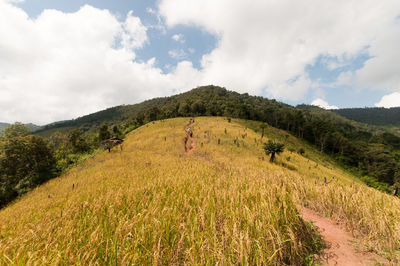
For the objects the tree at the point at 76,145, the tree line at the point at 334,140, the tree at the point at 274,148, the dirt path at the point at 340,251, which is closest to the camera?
the dirt path at the point at 340,251

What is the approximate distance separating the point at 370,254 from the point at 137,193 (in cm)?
624

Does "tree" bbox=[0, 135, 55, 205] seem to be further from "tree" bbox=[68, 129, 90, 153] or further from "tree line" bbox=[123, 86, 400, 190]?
"tree line" bbox=[123, 86, 400, 190]

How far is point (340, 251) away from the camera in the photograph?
286 centimetres

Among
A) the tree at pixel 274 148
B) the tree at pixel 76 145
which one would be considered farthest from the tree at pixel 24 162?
the tree at pixel 274 148

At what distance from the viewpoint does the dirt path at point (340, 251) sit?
8.58 ft

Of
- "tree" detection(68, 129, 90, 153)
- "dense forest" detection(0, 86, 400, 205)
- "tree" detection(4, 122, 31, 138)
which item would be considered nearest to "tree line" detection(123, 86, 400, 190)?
"dense forest" detection(0, 86, 400, 205)

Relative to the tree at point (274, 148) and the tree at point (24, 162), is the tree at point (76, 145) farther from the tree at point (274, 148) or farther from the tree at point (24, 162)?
the tree at point (274, 148)

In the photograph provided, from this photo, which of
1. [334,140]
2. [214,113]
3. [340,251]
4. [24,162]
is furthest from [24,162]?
[334,140]

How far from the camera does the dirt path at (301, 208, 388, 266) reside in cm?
262

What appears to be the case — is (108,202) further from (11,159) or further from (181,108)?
(181,108)

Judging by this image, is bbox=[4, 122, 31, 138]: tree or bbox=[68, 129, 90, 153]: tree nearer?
bbox=[4, 122, 31, 138]: tree

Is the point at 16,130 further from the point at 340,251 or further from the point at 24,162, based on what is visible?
the point at 340,251

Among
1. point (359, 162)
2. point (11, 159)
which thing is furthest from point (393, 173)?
point (11, 159)

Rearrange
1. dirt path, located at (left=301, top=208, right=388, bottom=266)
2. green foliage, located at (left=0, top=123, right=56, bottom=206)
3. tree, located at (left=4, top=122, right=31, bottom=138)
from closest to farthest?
1. dirt path, located at (left=301, top=208, right=388, bottom=266)
2. green foliage, located at (left=0, top=123, right=56, bottom=206)
3. tree, located at (left=4, top=122, right=31, bottom=138)
